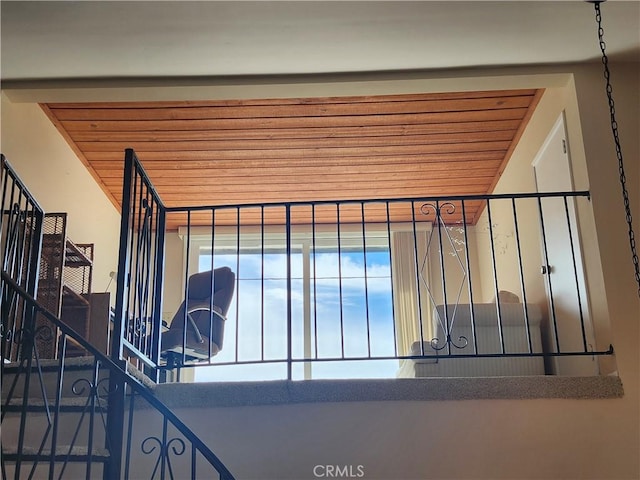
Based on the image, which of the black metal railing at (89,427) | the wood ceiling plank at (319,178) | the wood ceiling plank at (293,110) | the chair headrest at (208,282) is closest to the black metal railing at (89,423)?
the black metal railing at (89,427)

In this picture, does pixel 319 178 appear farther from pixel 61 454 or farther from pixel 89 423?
pixel 61 454

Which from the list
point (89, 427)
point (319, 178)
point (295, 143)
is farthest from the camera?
point (319, 178)

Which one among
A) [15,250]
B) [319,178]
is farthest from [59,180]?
[319,178]

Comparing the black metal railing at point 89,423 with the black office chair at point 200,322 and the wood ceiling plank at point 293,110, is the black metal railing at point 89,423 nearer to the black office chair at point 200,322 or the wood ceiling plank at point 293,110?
the black office chair at point 200,322

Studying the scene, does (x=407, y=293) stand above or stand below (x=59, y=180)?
below

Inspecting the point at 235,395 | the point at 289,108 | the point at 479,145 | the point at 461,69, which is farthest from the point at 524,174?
the point at 235,395

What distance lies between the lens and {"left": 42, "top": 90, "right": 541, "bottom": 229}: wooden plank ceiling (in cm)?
546

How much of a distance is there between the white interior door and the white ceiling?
2.41ft

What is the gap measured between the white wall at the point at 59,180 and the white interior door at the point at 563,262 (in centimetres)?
358

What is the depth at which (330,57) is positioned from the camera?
4.28 m

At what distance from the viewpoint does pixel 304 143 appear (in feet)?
19.8

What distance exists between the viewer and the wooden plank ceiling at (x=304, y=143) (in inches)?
215

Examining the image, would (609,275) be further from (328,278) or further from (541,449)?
(328,278)

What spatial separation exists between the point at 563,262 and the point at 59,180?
391cm
